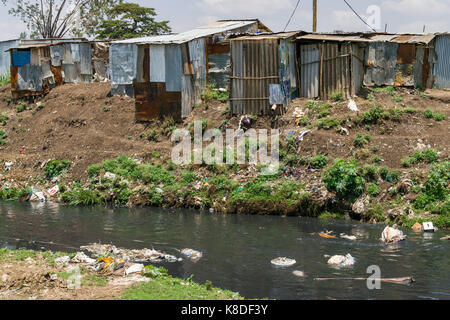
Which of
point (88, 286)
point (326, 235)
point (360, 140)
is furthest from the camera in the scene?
point (360, 140)

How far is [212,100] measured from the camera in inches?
824

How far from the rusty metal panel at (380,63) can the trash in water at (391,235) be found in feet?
26.8

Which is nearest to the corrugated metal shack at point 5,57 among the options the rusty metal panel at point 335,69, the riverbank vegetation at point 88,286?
the rusty metal panel at point 335,69

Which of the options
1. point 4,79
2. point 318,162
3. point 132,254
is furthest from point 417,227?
point 4,79

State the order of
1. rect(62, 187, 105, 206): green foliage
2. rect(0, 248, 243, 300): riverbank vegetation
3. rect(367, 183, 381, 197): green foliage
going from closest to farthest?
rect(0, 248, 243, 300): riverbank vegetation < rect(367, 183, 381, 197): green foliage < rect(62, 187, 105, 206): green foliage

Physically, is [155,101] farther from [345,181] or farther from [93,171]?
[345,181]

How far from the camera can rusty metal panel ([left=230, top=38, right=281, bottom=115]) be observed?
745 inches

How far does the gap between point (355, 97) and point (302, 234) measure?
22.7 feet

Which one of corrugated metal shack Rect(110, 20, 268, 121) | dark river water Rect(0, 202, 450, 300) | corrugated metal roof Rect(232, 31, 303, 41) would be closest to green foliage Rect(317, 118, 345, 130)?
corrugated metal roof Rect(232, 31, 303, 41)

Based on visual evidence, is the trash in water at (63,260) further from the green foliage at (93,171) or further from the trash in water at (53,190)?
the green foliage at (93,171)

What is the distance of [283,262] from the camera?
1128cm

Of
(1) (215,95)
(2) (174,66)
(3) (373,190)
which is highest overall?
(2) (174,66)
